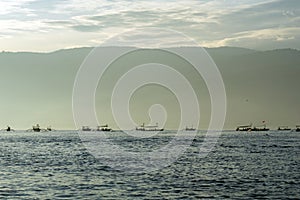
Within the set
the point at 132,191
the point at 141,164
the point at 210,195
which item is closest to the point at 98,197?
the point at 132,191

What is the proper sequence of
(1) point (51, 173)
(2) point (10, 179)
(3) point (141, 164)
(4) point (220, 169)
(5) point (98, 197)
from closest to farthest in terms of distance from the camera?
(5) point (98, 197) < (2) point (10, 179) < (1) point (51, 173) < (4) point (220, 169) < (3) point (141, 164)

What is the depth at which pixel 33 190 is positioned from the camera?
5500 centimetres

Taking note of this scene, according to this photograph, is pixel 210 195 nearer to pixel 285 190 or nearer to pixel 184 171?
pixel 285 190

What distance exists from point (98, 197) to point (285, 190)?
58.5 feet

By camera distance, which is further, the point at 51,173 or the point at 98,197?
the point at 51,173

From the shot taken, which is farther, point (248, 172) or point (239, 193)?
point (248, 172)

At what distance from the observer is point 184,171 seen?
247ft

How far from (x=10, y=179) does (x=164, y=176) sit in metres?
17.0

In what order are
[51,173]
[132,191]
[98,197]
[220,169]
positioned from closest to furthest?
1. [98,197]
2. [132,191]
3. [51,173]
4. [220,169]

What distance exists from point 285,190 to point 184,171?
20710 millimetres

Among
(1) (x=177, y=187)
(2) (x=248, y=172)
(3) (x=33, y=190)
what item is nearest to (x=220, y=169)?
(2) (x=248, y=172)

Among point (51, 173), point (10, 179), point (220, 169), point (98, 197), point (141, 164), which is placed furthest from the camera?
point (141, 164)

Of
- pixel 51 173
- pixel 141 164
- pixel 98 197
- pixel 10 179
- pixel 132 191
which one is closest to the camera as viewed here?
pixel 98 197

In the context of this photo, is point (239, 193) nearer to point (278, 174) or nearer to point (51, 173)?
point (278, 174)
